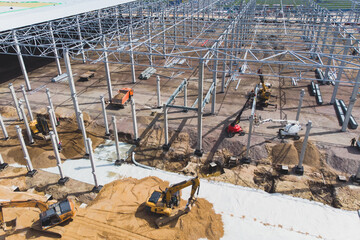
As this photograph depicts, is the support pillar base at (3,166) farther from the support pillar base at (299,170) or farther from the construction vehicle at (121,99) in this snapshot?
the support pillar base at (299,170)

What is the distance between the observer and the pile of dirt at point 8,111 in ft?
71.7

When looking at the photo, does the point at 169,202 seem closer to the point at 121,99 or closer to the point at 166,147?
the point at 166,147

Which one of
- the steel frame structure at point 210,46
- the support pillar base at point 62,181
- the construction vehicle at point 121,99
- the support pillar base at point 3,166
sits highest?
the steel frame structure at point 210,46

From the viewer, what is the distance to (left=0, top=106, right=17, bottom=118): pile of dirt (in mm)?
21844

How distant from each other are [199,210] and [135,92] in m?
15.8

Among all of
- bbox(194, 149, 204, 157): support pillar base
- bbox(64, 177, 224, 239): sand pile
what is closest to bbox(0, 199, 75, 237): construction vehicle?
bbox(64, 177, 224, 239): sand pile

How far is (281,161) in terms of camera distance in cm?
1608

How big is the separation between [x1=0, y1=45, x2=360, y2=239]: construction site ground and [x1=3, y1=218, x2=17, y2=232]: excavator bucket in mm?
338

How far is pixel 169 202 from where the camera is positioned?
12398mm

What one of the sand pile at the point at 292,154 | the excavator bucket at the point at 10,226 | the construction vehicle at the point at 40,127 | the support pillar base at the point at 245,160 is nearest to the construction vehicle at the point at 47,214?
the excavator bucket at the point at 10,226

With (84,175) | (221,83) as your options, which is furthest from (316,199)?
(221,83)

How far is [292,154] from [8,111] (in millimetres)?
22720

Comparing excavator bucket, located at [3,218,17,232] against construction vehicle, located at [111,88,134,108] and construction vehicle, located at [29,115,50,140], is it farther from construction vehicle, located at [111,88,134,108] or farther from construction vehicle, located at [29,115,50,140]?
construction vehicle, located at [111,88,134,108]

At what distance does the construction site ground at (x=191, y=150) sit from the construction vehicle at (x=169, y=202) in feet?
1.57
